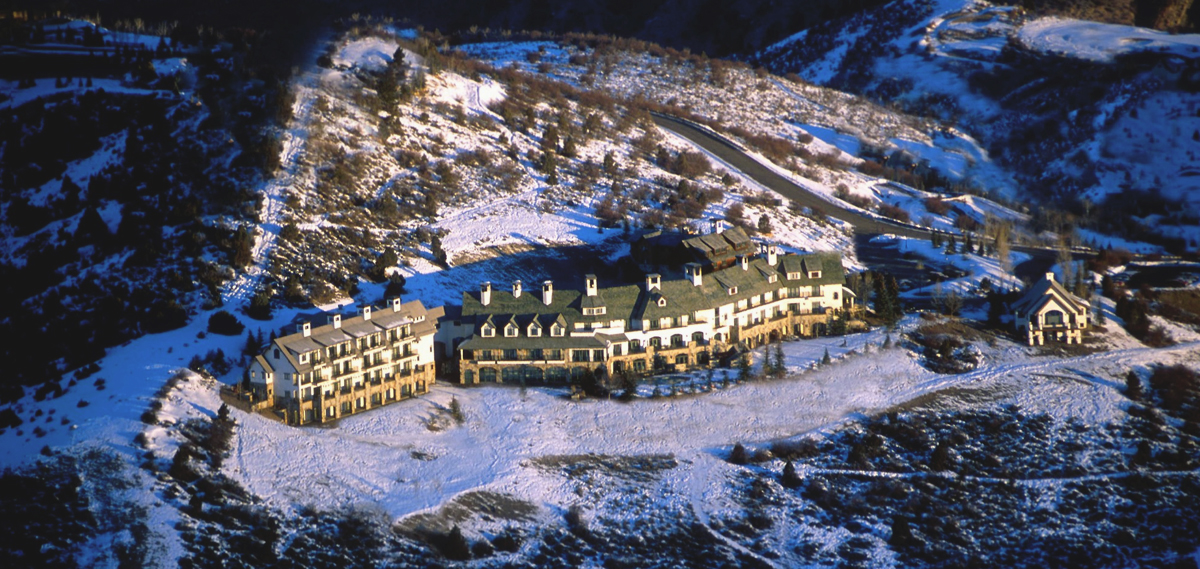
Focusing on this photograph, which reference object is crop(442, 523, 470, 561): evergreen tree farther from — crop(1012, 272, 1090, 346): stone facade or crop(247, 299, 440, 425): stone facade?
crop(1012, 272, 1090, 346): stone facade

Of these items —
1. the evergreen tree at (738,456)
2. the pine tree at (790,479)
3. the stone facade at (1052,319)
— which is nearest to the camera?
the pine tree at (790,479)

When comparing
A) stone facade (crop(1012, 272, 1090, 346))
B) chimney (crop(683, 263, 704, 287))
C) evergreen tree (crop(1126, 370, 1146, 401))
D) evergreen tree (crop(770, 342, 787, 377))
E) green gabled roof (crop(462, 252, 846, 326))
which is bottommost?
evergreen tree (crop(1126, 370, 1146, 401))

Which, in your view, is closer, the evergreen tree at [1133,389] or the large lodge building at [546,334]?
the large lodge building at [546,334]

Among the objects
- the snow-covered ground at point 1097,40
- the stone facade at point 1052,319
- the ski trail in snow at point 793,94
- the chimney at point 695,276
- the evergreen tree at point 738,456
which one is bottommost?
the evergreen tree at point 738,456

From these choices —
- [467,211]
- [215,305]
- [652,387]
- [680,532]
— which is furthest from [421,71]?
[680,532]

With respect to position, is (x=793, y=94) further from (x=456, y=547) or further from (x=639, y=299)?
(x=456, y=547)

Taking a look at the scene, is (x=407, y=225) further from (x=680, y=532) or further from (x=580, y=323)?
(x=680, y=532)

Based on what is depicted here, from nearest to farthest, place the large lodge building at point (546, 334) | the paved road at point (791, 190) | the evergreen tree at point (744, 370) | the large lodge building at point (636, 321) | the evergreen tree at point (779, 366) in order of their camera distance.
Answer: the large lodge building at point (546, 334) → the large lodge building at point (636, 321) → the evergreen tree at point (744, 370) → the evergreen tree at point (779, 366) → the paved road at point (791, 190)

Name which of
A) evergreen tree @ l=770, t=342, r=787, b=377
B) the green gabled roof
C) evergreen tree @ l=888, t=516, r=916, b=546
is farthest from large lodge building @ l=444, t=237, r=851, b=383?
evergreen tree @ l=888, t=516, r=916, b=546

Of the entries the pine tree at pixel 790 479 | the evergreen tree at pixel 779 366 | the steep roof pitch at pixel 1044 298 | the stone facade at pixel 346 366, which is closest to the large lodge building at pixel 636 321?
the evergreen tree at pixel 779 366

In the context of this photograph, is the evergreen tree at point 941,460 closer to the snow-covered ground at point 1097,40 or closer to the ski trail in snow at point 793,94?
the ski trail in snow at point 793,94
